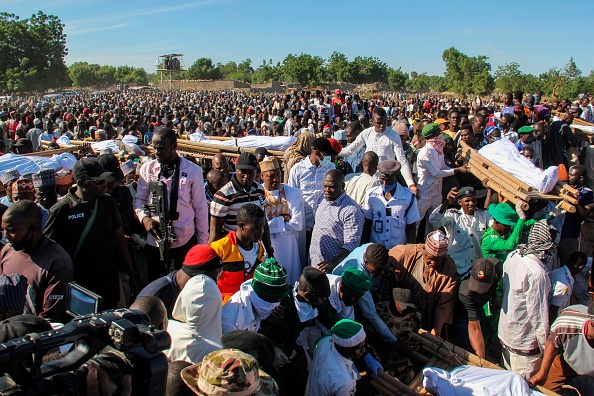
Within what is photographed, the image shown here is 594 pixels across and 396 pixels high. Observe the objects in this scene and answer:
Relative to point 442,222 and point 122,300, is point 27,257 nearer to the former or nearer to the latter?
point 122,300

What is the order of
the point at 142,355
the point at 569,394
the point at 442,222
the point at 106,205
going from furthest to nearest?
the point at 442,222 → the point at 106,205 → the point at 569,394 → the point at 142,355

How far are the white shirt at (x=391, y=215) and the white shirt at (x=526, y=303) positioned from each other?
1.21m

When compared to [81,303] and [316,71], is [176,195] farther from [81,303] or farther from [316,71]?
[316,71]

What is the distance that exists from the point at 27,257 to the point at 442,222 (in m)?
3.83

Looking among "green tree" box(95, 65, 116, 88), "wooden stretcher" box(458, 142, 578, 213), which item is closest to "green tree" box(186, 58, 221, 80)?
"green tree" box(95, 65, 116, 88)

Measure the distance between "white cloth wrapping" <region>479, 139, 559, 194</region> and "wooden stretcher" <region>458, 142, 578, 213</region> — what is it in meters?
0.06

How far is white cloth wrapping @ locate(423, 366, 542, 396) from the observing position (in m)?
2.95

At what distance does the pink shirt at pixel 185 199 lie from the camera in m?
3.96

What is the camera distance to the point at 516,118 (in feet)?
28.7

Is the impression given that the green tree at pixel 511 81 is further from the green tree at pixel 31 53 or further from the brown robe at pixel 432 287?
the green tree at pixel 31 53

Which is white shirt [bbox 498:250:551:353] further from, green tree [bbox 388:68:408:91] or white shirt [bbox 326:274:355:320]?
green tree [bbox 388:68:408:91]

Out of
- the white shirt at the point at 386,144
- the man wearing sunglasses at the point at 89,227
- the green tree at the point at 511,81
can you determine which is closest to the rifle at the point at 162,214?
the man wearing sunglasses at the point at 89,227

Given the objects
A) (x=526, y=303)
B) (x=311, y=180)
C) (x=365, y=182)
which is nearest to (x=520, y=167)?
(x=365, y=182)

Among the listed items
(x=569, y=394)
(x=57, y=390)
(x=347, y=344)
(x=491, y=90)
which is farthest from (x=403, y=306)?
(x=491, y=90)
